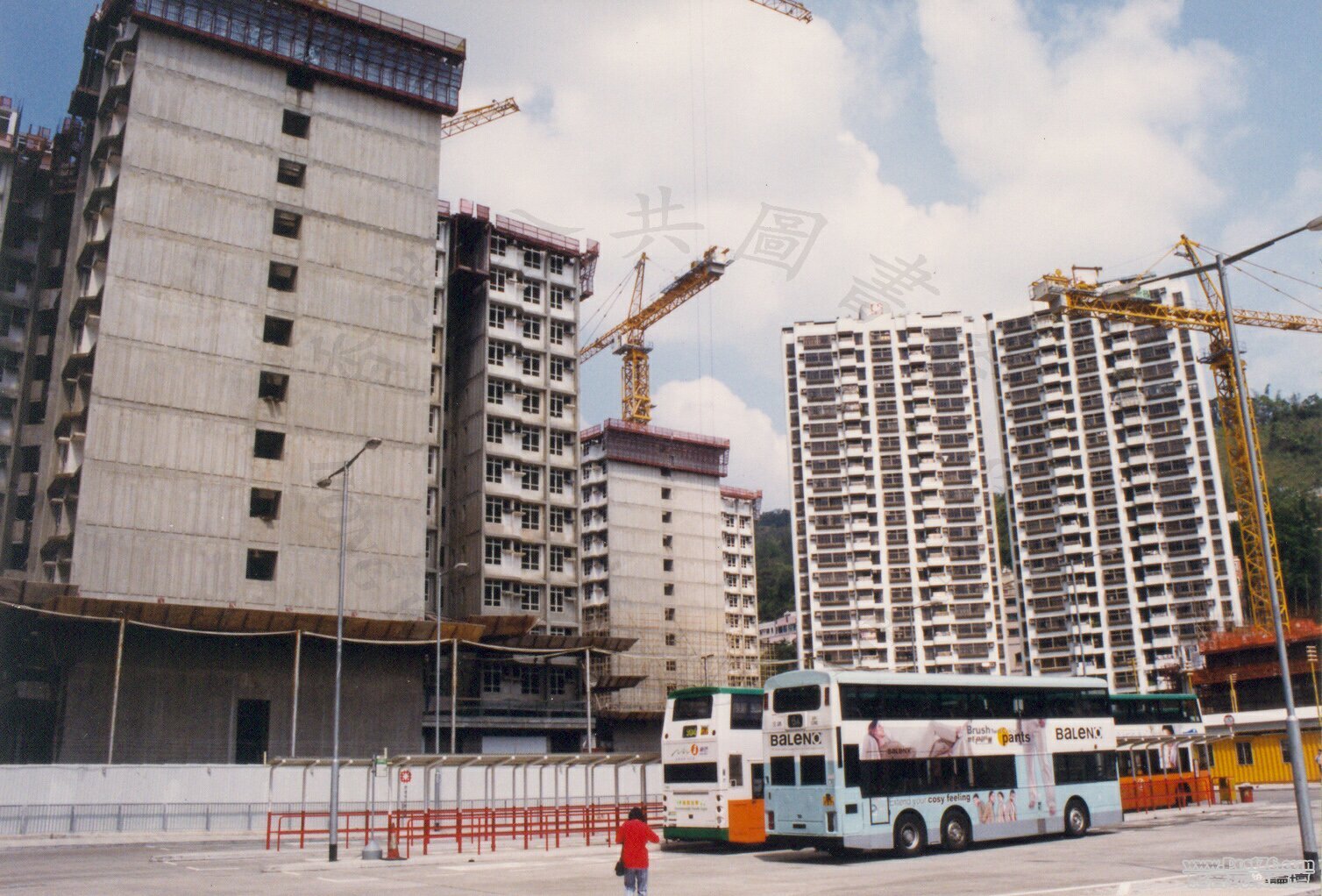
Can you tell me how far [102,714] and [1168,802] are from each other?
47.7m

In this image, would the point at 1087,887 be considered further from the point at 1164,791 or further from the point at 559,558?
the point at 559,558

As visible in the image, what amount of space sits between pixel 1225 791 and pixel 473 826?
2995 cm

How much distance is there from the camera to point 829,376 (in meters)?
129

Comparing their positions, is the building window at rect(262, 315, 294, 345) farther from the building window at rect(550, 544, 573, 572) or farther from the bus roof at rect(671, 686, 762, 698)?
the bus roof at rect(671, 686, 762, 698)

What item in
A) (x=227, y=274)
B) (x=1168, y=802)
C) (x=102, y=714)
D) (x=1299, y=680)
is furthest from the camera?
(x=1299, y=680)

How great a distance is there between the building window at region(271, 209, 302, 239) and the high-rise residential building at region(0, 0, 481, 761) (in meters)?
0.37

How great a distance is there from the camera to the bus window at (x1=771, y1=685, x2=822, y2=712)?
25484 mm

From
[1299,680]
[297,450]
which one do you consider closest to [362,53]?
[297,450]

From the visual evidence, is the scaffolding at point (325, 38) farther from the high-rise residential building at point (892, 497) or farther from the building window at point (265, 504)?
the high-rise residential building at point (892, 497)

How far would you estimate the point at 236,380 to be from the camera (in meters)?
59.2

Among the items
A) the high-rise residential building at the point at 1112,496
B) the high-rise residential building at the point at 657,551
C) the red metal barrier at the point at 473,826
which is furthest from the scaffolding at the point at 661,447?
the red metal barrier at the point at 473,826

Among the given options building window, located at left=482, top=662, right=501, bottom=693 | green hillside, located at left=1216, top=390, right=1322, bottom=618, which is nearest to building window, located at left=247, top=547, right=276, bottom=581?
building window, located at left=482, top=662, right=501, bottom=693

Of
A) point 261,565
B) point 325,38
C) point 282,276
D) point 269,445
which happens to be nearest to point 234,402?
point 269,445

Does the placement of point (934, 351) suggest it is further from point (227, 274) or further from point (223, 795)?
point (223, 795)
